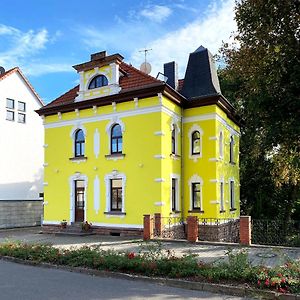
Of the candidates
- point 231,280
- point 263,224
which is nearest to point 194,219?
point 263,224

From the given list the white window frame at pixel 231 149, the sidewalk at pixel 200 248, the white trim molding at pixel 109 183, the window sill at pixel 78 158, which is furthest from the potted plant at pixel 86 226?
the white window frame at pixel 231 149

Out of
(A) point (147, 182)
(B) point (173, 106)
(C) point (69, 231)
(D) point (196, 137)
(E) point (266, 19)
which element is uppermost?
(E) point (266, 19)

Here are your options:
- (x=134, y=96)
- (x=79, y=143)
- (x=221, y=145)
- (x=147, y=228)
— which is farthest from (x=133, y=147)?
(x=221, y=145)

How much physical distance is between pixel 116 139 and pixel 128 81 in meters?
3.29

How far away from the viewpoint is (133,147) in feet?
70.7

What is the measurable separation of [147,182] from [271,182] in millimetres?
14852

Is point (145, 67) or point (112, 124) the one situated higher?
point (145, 67)

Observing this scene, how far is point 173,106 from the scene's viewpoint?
22.1 m

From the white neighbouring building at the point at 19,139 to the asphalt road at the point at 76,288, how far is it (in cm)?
1911

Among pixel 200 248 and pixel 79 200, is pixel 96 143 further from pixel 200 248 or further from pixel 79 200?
pixel 200 248

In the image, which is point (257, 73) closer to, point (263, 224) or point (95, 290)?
point (263, 224)

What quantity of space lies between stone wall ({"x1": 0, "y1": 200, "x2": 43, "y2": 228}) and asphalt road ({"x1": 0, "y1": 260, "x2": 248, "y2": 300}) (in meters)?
18.2

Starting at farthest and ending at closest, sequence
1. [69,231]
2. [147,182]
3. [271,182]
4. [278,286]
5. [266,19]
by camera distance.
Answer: [271,182] < [69,231] < [147,182] < [266,19] < [278,286]

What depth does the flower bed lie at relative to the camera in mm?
8902
